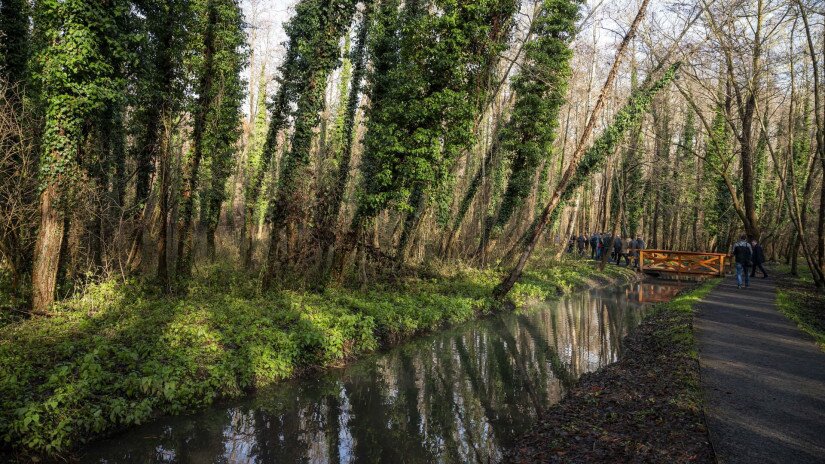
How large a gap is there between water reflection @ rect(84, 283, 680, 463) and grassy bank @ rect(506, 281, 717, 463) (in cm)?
60

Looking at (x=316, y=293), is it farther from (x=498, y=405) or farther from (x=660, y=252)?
(x=660, y=252)

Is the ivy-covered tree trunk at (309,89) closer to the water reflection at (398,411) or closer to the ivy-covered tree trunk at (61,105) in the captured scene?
the ivy-covered tree trunk at (61,105)

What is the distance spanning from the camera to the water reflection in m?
6.04

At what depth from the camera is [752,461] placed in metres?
4.64

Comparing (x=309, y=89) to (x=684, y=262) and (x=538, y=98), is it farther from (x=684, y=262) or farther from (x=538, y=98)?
(x=684, y=262)

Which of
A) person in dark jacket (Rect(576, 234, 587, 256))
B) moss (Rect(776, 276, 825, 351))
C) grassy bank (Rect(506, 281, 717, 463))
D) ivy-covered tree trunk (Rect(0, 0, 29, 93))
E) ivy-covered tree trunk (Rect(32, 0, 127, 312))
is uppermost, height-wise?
ivy-covered tree trunk (Rect(0, 0, 29, 93))

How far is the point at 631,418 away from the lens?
6129 millimetres

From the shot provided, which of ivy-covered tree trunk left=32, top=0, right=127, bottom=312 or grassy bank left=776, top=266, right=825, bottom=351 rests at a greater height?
ivy-covered tree trunk left=32, top=0, right=127, bottom=312

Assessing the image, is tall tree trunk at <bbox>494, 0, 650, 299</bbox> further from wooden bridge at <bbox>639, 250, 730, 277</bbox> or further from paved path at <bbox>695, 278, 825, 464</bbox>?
wooden bridge at <bbox>639, 250, 730, 277</bbox>

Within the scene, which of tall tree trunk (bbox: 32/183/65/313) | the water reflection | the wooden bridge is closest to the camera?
the water reflection

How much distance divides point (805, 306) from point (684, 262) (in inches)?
395

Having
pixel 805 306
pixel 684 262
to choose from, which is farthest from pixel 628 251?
pixel 805 306

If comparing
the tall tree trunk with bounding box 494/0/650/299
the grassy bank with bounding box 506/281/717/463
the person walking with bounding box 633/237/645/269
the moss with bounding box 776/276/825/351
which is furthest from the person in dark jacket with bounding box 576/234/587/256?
the grassy bank with bounding box 506/281/717/463

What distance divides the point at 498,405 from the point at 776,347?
5539 millimetres
